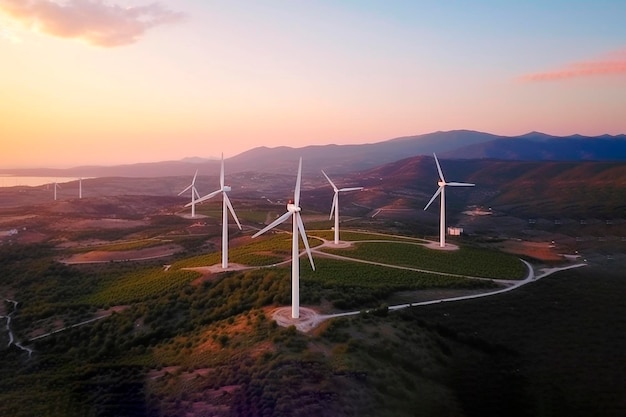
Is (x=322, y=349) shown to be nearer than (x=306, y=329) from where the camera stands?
Yes

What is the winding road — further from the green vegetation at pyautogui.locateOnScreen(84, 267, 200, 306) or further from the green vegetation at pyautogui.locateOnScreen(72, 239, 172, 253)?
the green vegetation at pyautogui.locateOnScreen(72, 239, 172, 253)

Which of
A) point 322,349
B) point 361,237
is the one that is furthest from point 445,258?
point 322,349

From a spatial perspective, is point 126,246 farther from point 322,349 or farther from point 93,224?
point 322,349

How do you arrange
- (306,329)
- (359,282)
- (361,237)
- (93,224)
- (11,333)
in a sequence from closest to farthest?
(306,329), (11,333), (359,282), (361,237), (93,224)

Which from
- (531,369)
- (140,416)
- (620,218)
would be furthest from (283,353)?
(620,218)

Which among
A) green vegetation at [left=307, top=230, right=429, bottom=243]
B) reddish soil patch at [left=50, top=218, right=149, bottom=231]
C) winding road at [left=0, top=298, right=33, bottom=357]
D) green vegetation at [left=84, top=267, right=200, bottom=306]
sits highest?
green vegetation at [left=307, top=230, right=429, bottom=243]

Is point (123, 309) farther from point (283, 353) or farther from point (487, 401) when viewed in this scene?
point (487, 401)

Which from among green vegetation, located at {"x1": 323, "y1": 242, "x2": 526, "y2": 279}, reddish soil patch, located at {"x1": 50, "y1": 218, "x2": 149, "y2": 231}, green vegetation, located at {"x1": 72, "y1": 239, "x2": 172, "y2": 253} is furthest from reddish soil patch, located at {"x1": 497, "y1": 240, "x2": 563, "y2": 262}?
reddish soil patch, located at {"x1": 50, "y1": 218, "x2": 149, "y2": 231}

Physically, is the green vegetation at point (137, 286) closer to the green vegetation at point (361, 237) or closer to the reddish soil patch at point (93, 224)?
the green vegetation at point (361, 237)
